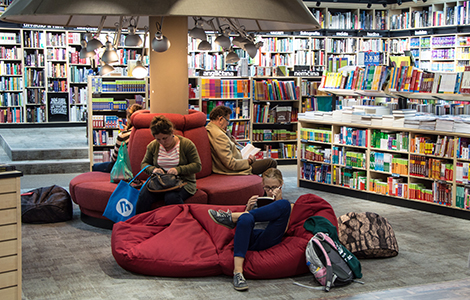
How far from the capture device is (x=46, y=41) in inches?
502

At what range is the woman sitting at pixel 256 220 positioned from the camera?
3.73 metres

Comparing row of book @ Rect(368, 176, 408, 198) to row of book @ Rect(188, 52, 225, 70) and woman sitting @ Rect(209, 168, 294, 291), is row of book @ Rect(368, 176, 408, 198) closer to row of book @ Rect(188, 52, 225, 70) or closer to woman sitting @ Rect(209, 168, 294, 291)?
woman sitting @ Rect(209, 168, 294, 291)

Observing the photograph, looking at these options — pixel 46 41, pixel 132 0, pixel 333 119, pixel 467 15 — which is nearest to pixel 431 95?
pixel 333 119

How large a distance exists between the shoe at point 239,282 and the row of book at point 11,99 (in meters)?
10.6

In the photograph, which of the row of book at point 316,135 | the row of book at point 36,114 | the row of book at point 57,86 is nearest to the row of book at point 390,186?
the row of book at point 316,135

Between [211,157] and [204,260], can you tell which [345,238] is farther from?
[211,157]

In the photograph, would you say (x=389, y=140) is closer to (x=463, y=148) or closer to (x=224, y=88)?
(x=463, y=148)

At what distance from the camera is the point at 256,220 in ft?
12.4

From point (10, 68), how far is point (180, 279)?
34.2 feet

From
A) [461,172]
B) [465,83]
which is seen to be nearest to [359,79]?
[465,83]

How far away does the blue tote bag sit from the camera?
→ 16.3ft

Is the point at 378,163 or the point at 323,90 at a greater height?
the point at 323,90

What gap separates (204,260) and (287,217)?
70 centimetres

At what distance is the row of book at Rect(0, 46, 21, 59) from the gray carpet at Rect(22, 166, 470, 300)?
831cm
